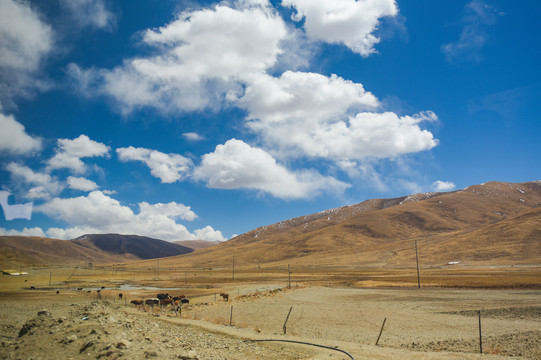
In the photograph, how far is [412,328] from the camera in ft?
83.2

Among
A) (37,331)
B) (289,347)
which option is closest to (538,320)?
(289,347)

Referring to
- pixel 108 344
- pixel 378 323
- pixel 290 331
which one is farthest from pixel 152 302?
pixel 108 344

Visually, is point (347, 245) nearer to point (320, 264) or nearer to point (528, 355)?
point (320, 264)

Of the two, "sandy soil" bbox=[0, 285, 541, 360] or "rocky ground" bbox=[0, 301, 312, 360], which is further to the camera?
"sandy soil" bbox=[0, 285, 541, 360]

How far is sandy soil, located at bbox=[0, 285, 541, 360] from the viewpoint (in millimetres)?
14445

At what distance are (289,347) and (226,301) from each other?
25.9 m

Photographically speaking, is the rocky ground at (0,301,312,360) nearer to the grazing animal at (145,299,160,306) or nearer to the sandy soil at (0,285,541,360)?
the sandy soil at (0,285,541,360)

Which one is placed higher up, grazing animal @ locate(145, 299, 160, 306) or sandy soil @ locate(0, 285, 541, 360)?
sandy soil @ locate(0, 285, 541, 360)

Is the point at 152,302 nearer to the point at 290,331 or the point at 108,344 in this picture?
the point at 290,331

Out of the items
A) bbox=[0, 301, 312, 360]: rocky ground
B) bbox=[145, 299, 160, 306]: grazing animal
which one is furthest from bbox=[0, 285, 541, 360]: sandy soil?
bbox=[145, 299, 160, 306]: grazing animal

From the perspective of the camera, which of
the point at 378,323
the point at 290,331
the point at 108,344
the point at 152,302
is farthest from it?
the point at 152,302

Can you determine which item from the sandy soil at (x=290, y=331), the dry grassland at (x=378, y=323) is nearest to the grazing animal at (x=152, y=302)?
the sandy soil at (x=290, y=331)

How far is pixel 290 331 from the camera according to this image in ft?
79.2

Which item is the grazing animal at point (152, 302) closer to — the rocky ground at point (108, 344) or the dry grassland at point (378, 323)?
the dry grassland at point (378, 323)
